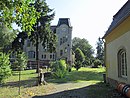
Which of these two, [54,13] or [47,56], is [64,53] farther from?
[54,13]

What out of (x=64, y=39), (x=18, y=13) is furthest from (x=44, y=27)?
(x=18, y=13)

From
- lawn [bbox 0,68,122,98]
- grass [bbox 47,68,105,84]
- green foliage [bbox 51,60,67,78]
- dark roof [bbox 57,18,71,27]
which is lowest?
lawn [bbox 0,68,122,98]

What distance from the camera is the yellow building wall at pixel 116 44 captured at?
16481 millimetres

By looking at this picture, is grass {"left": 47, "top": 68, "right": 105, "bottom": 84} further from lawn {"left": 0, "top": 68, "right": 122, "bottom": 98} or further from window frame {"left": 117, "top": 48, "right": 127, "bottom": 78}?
window frame {"left": 117, "top": 48, "right": 127, "bottom": 78}

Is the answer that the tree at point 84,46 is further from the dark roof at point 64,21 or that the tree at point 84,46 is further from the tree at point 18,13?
the tree at point 18,13

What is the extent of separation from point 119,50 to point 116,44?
107cm

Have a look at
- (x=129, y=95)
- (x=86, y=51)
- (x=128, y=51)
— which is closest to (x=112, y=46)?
(x=128, y=51)

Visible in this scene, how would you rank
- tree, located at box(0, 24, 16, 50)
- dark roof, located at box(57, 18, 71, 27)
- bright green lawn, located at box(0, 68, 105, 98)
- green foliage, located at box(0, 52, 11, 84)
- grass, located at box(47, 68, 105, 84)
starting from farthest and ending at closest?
1. dark roof, located at box(57, 18, 71, 27)
2. tree, located at box(0, 24, 16, 50)
3. grass, located at box(47, 68, 105, 84)
4. bright green lawn, located at box(0, 68, 105, 98)
5. green foliage, located at box(0, 52, 11, 84)

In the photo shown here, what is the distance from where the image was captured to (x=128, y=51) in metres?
16.5

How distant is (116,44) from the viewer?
2003 centimetres

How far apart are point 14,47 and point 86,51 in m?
78.5

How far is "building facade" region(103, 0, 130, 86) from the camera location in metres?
16.6

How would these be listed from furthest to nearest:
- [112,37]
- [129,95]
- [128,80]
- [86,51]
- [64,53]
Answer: [86,51]
[64,53]
[112,37]
[128,80]
[129,95]

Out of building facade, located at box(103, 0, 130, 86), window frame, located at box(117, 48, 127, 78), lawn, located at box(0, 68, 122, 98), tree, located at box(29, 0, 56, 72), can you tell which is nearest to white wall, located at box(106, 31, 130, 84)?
building facade, located at box(103, 0, 130, 86)
